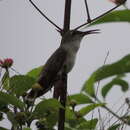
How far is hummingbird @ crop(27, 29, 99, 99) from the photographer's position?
9.17ft

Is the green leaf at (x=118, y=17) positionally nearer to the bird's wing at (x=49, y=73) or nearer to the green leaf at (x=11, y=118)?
the green leaf at (x=11, y=118)

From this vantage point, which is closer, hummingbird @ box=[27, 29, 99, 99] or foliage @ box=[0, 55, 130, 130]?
foliage @ box=[0, 55, 130, 130]

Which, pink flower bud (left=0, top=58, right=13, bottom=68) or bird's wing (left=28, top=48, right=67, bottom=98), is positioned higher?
pink flower bud (left=0, top=58, right=13, bottom=68)

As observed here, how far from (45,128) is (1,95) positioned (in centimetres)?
32

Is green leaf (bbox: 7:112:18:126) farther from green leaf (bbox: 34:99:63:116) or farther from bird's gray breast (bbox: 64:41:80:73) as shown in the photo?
bird's gray breast (bbox: 64:41:80:73)

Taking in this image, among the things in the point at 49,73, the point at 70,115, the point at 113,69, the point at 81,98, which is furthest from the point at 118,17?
the point at 49,73

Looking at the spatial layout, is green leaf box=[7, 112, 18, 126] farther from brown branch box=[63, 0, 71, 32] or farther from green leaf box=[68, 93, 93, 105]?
brown branch box=[63, 0, 71, 32]

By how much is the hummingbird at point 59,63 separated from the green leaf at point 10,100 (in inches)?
4.8

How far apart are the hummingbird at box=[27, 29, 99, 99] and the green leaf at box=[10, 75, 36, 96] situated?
0.04 meters

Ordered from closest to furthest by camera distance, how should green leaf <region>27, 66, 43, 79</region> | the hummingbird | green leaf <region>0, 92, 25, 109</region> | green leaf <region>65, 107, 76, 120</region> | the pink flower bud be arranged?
green leaf <region>0, 92, 25, 109</region> → green leaf <region>65, 107, 76, 120</region> → the pink flower bud → green leaf <region>27, 66, 43, 79</region> → the hummingbird

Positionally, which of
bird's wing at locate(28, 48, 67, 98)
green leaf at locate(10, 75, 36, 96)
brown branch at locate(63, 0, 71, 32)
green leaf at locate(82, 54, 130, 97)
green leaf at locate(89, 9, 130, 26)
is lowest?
bird's wing at locate(28, 48, 67, 98)

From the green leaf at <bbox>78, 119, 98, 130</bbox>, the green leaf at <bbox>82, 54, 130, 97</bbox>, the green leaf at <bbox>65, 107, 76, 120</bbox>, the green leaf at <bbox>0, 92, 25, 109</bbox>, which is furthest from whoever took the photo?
the green leaf at <bbox>65, 107, 76, 120</bbox>

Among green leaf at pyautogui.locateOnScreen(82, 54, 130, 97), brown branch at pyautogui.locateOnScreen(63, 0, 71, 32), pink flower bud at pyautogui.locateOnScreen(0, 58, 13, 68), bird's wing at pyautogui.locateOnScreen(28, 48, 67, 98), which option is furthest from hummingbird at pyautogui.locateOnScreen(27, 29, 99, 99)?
green leaf at pyautogui.locateOnScreen(82, 54, 130, 97)

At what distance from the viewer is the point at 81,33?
191 inches
